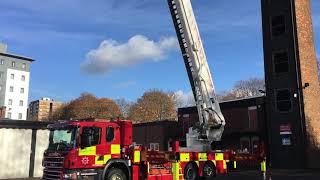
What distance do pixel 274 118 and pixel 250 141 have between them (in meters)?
3.45

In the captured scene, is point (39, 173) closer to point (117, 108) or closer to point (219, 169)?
point (219, 169)

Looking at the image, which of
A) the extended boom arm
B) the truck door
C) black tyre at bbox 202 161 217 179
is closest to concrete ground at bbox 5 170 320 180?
black tyre at bbox 202 161 217 179

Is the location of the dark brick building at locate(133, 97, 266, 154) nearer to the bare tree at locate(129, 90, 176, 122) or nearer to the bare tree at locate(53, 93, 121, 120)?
the bare tree at locate(129, 90, 176, 122)

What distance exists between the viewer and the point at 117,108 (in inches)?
3959

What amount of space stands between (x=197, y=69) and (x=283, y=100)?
49.8ft

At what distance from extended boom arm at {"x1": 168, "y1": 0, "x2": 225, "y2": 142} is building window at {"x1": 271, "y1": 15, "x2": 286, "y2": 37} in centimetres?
1552

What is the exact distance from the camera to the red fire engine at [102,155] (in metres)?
16.5

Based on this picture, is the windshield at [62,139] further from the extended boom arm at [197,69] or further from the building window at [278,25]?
the building window at [278,25]

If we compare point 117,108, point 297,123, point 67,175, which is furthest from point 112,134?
point 117,108

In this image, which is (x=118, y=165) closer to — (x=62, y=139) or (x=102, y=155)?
(x=102, y=155)

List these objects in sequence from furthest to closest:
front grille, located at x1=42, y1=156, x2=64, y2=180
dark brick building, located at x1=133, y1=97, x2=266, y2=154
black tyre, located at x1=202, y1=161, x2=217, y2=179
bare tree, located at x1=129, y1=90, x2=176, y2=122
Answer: bare tree, located at x1=129, y1=90, x2=176, y2=122
dark brick building, located at x1=133, y1=97, x2=266, y2=154
black tyre, located at x1=202, y1=161, x2=217, y2=179
front grille, located at x1=42, y1=156, x2=64, y2=180

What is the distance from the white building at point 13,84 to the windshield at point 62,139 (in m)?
92.8

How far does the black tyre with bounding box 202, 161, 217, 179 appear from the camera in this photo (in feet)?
70.9

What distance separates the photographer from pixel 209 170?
21.9 m
